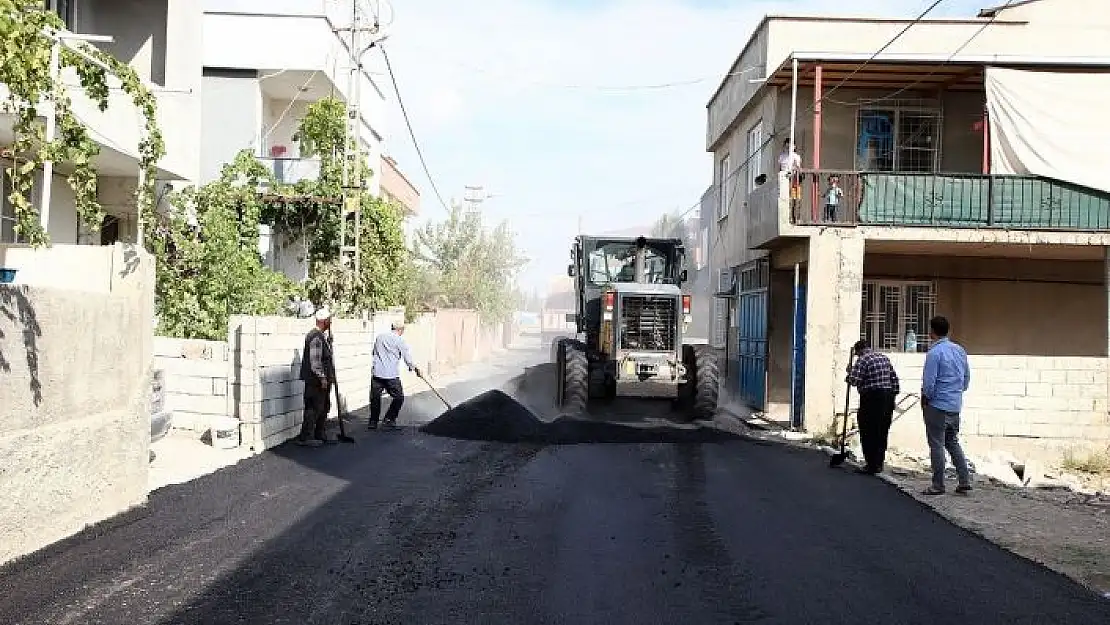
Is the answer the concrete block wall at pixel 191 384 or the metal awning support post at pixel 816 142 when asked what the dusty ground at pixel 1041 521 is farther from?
the concrete block wall at pixel 191 384

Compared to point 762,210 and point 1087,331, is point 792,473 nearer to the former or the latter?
point 762,210

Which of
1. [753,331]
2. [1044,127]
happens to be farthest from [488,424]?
[1044,127]

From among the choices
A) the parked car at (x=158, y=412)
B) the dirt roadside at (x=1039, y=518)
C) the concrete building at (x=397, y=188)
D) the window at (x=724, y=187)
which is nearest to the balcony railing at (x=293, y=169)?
the concrete building at (x=397, y=188)

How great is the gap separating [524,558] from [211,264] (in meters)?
12.3

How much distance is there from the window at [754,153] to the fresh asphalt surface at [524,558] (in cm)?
1085

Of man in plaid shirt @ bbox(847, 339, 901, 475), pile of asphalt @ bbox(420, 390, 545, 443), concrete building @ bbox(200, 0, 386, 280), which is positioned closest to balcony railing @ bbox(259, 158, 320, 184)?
concrete building @ bbox(200, 0, 386, 280)

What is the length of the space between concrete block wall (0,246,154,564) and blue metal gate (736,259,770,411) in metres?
13.1

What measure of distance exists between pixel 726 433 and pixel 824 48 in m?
8.15

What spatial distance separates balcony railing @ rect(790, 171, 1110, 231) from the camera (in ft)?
53.5

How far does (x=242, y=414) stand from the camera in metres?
11.5

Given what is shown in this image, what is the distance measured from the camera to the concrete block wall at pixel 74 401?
6.42m

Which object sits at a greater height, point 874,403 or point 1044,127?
point 1044,127

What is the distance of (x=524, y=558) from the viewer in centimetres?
677

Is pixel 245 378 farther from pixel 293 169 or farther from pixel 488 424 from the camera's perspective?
pixel 293 169
